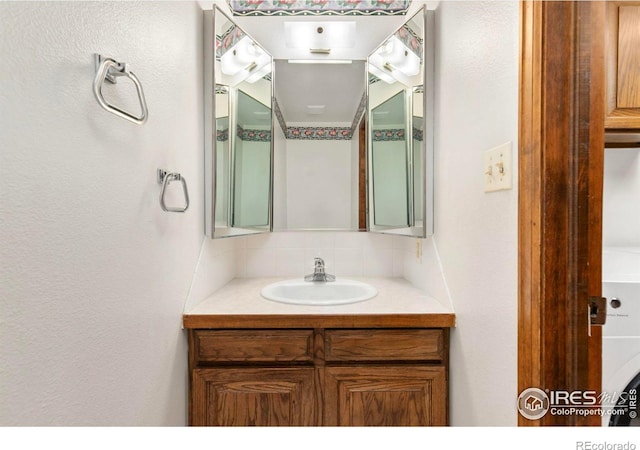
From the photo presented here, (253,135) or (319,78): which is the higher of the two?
(319,78)

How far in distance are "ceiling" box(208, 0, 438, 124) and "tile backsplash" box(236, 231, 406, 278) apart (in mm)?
658

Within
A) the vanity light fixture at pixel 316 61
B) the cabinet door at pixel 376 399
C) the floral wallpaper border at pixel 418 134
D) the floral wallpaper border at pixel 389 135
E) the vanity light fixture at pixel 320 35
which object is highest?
the vanity light fixture at pixel 320 35

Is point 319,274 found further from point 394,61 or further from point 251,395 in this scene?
point 394,61

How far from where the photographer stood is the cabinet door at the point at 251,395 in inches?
44.6

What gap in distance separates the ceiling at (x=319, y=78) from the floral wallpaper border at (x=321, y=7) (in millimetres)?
91

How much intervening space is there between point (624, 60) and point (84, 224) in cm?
172

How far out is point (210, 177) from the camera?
1356 mm

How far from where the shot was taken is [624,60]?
41.9 inches

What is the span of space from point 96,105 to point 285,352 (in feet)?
3.11

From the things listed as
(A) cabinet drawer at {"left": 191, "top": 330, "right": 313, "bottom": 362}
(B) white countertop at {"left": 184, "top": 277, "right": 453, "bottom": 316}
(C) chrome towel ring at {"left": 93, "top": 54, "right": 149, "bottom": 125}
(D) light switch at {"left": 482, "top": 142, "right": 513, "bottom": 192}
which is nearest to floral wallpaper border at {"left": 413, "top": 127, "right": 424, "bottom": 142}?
(D) light switch at {"left": 482, "top": 142, "right": 513, "bottom": 192}

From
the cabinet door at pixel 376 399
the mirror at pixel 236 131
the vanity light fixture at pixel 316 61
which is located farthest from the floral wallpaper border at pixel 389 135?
the cabinet door at pixel 376 399

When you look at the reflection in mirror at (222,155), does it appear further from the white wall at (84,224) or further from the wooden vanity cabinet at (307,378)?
the wooden vanity cabinet at (307,378)

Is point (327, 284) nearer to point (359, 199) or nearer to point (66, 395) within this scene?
point (359, 199)

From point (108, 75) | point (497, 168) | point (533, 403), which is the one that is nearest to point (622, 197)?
point (497, 168)
